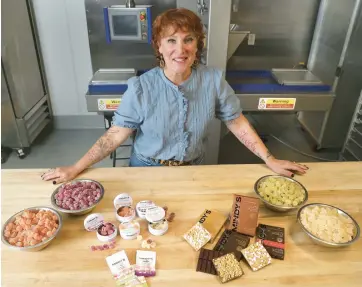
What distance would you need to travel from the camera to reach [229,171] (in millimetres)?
1365

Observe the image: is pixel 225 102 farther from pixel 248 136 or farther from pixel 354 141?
pixel 354 141

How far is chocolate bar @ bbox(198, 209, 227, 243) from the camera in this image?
1.05m

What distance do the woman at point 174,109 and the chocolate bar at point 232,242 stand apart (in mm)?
450

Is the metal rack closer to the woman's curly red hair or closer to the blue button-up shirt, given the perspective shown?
the blue button-up shirt

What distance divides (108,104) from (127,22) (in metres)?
0.69

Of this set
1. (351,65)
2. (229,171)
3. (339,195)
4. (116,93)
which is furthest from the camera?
(351,65)

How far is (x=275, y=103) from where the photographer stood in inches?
85.8

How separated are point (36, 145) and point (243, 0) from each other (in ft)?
7.89

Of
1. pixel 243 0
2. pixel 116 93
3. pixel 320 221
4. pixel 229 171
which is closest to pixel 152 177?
pixel 229 171

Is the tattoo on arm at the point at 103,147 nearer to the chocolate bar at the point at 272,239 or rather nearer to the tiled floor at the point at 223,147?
the chocolate bar at the point at 272,239

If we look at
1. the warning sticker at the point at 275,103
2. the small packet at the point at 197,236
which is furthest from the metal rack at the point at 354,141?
the small packet at the point at 197,236

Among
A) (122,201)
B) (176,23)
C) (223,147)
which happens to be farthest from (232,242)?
(223,147)

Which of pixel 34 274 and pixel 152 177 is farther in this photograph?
pixel 152 177

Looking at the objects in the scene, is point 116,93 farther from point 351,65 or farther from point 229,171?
point 351,65
